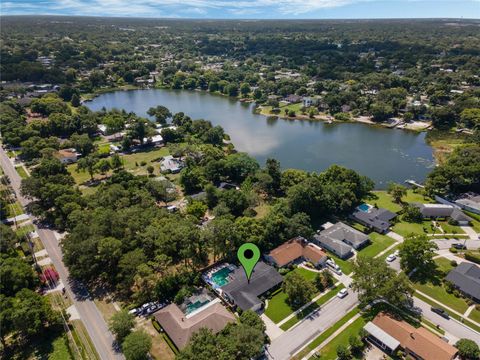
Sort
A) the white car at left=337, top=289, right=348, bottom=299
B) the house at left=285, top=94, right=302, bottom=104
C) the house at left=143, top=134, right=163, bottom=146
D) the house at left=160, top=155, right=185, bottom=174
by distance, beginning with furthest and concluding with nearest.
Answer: the house at left=285, top=94, right=302, bottom=104, the house at left=143, top=134, right=163, bottom=146, the house at left=160, top=155, right=185, bottom=174, the white car at left=337, top=289, right=348, bottom=299

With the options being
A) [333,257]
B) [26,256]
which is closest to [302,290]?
[333,257]

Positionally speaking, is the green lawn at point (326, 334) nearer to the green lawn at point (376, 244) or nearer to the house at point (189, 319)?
the house at point (189, 319)

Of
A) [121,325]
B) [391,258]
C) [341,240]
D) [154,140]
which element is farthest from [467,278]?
[154,140]

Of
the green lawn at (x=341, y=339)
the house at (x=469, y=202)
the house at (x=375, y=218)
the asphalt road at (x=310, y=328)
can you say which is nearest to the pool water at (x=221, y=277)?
the asphalt road at (x=310, y=328)

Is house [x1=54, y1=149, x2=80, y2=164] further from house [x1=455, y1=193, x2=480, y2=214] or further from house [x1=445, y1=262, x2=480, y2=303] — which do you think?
house [x1=455, y1=193, x2=480, y2=214]

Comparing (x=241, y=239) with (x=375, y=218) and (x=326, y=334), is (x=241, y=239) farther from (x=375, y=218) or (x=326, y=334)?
(x=375, y=218)

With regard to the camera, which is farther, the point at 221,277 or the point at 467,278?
the point at 221,277

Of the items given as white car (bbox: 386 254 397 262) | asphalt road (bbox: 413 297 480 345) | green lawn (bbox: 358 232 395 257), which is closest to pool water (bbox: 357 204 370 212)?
green lawn (bbox: 358 232 395 257)
